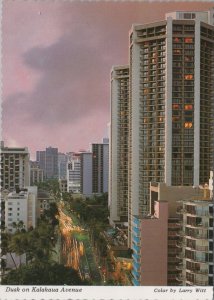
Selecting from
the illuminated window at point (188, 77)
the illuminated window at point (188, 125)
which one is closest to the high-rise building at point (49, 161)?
the illuminated window at point (188, 125)

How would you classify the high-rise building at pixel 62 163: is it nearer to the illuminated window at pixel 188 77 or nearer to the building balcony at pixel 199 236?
the building balcony at pixel 199 236

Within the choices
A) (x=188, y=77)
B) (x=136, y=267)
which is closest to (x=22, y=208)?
(x=136, y=267)

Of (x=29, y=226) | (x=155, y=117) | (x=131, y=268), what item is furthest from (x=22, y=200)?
(x=155, y=117)

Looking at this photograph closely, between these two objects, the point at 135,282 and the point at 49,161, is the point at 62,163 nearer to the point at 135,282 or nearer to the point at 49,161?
the point at 49,161

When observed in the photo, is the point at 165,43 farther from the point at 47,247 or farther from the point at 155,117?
the point at 47,247

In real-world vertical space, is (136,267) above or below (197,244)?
below

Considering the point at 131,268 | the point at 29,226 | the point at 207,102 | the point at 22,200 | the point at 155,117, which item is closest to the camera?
the point at 131,268

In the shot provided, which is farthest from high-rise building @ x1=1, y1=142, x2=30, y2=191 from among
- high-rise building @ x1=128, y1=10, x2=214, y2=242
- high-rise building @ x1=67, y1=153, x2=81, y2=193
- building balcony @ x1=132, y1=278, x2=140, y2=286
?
high-rise building @ x1=128, y1=10, x2=214, y2=242
